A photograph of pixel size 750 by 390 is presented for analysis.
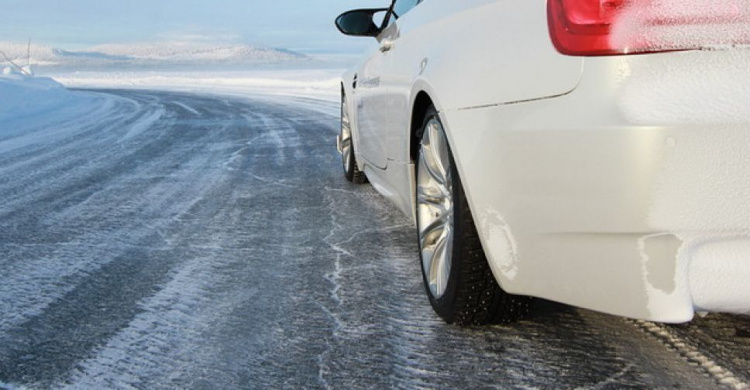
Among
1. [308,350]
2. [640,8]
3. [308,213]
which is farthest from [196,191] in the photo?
[640,8]

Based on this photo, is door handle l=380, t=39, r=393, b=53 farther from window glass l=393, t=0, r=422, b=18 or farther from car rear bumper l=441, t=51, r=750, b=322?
car rear bumper l=441, t=51, r=750, b=322

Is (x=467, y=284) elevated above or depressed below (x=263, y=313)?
above

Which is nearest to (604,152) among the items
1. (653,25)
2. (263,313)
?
(653,25)

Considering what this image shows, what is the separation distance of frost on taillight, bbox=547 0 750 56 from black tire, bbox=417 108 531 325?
2.42ft

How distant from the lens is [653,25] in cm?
166

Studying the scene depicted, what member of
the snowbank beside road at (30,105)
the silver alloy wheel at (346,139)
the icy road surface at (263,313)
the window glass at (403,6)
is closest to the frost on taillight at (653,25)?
the icy road surface at (263,313)

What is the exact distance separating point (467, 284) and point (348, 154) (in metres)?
3.43

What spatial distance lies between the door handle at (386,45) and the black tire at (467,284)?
115 cm

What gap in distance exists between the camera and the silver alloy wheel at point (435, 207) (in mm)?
2557

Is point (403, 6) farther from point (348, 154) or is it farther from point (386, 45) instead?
point (348, 154)

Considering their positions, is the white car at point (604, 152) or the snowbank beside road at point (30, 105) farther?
the snowbank beside road at point (30, 105)

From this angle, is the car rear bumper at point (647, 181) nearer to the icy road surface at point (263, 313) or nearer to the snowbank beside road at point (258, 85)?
the icy road surface at point (263, 313)

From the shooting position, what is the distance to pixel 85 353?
238 centimetres

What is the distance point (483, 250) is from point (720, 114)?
0.88m
